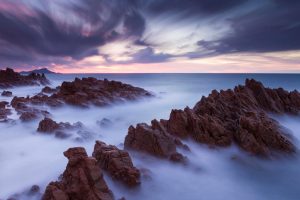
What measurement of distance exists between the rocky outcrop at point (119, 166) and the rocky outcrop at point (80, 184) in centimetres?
185

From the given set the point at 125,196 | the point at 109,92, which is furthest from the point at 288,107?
the point at 109,92

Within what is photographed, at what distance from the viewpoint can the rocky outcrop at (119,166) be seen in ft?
38.9

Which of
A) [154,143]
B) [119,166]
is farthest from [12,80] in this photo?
[119,166]

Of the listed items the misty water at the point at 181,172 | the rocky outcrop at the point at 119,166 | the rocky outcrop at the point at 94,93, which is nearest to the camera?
the rocky outcrop at the point at 119,166

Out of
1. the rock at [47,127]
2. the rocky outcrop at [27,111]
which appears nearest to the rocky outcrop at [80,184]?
the rock at [47,127]

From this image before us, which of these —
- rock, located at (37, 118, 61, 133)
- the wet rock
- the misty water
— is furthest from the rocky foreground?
the misty water

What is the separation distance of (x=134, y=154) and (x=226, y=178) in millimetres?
5935

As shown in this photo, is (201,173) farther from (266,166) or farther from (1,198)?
(1,198)

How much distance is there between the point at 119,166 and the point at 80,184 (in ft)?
8.95

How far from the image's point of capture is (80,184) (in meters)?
9.60

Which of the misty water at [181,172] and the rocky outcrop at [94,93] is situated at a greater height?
the rocky outcrop at [94,93]

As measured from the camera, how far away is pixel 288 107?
26.1 meters

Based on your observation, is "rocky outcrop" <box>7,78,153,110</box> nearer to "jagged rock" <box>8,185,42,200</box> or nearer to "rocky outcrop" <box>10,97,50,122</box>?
"rocky outcrop" <box>10,97,50,122</box>

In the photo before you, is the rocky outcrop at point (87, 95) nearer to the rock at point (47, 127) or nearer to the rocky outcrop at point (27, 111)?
the rocky outcrop at point (27, 111)
